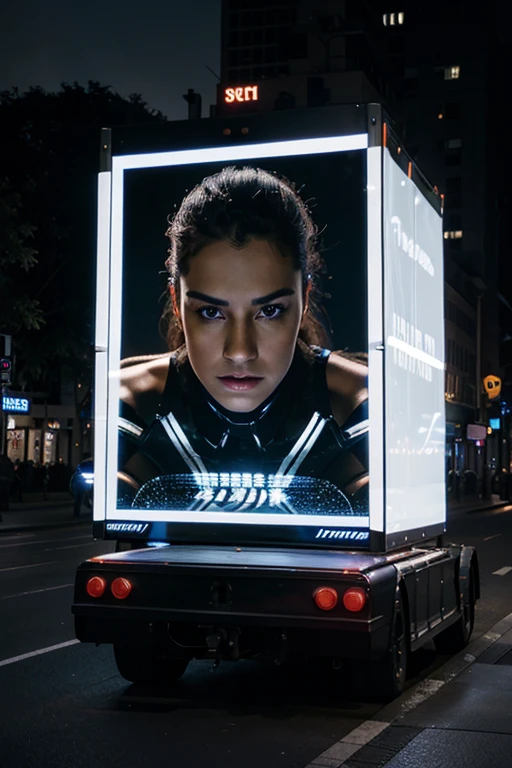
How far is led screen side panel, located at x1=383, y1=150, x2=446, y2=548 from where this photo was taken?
8.70 m

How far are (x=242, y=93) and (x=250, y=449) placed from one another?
2978 inches

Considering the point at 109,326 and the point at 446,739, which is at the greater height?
the point at 109,326

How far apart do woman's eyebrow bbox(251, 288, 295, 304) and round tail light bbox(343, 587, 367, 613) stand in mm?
2119

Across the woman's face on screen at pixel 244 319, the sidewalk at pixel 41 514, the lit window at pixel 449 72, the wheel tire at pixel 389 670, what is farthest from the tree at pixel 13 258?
the lit window at pixel 449 72

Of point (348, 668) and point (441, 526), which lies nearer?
point (348, 668)

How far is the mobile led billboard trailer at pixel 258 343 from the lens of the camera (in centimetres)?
855

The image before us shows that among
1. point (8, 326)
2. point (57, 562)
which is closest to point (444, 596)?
→ point (57, 562)

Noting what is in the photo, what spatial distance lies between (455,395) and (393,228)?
254 ft

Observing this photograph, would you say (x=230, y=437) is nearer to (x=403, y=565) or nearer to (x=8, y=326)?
(x=403, y=565)

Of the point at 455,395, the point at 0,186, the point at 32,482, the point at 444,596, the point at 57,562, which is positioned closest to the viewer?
the point at 444,596

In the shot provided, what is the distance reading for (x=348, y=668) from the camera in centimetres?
877

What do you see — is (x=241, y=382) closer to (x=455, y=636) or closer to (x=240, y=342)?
(x=240, y=342)

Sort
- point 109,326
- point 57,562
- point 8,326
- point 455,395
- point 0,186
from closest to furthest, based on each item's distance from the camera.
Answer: point 109,326, point 57,562, point 0,186, point 8,326, point 455,395

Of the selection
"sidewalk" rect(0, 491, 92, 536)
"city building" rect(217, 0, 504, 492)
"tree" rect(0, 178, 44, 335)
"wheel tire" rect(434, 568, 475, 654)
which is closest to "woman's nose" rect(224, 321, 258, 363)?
"wheel tire" rect(434, 568, 475, 654)
